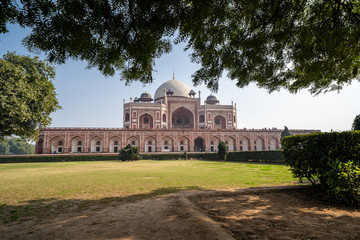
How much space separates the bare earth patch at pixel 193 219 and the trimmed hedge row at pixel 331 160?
37 cm

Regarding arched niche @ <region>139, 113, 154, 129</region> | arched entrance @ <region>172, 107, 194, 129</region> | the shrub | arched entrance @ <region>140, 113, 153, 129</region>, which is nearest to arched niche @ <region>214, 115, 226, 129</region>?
arched entrance @ <region>172, 107, 194, 129</region>

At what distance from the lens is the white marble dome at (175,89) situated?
4509cm

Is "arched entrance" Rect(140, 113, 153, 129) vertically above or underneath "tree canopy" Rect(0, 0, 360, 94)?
above

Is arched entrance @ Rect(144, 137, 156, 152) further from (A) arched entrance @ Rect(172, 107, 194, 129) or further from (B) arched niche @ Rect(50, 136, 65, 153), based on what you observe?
(B) arched niche @ Rect(50, 136, 65, 153)

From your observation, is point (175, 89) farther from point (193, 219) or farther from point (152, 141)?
point (193, 219)

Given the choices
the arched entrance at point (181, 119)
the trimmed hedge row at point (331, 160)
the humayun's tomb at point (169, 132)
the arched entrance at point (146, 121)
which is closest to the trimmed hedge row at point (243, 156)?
the humayun's tomb at point (169, 132)

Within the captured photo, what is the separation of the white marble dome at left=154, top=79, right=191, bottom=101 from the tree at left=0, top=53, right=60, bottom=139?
30.6 m

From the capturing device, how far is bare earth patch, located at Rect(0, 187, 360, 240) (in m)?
2.17

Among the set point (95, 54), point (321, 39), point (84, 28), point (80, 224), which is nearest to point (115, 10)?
point (84, 28)

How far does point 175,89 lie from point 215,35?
41890 millimetres

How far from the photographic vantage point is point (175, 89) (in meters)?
45.3

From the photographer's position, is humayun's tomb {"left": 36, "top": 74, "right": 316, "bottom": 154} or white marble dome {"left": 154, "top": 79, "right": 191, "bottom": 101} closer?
humayun's tomb {"left": 36, "top": 74, "right": 316, "bottom": 154}

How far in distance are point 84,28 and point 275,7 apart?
3.29m

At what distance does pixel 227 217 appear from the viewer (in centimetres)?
269
